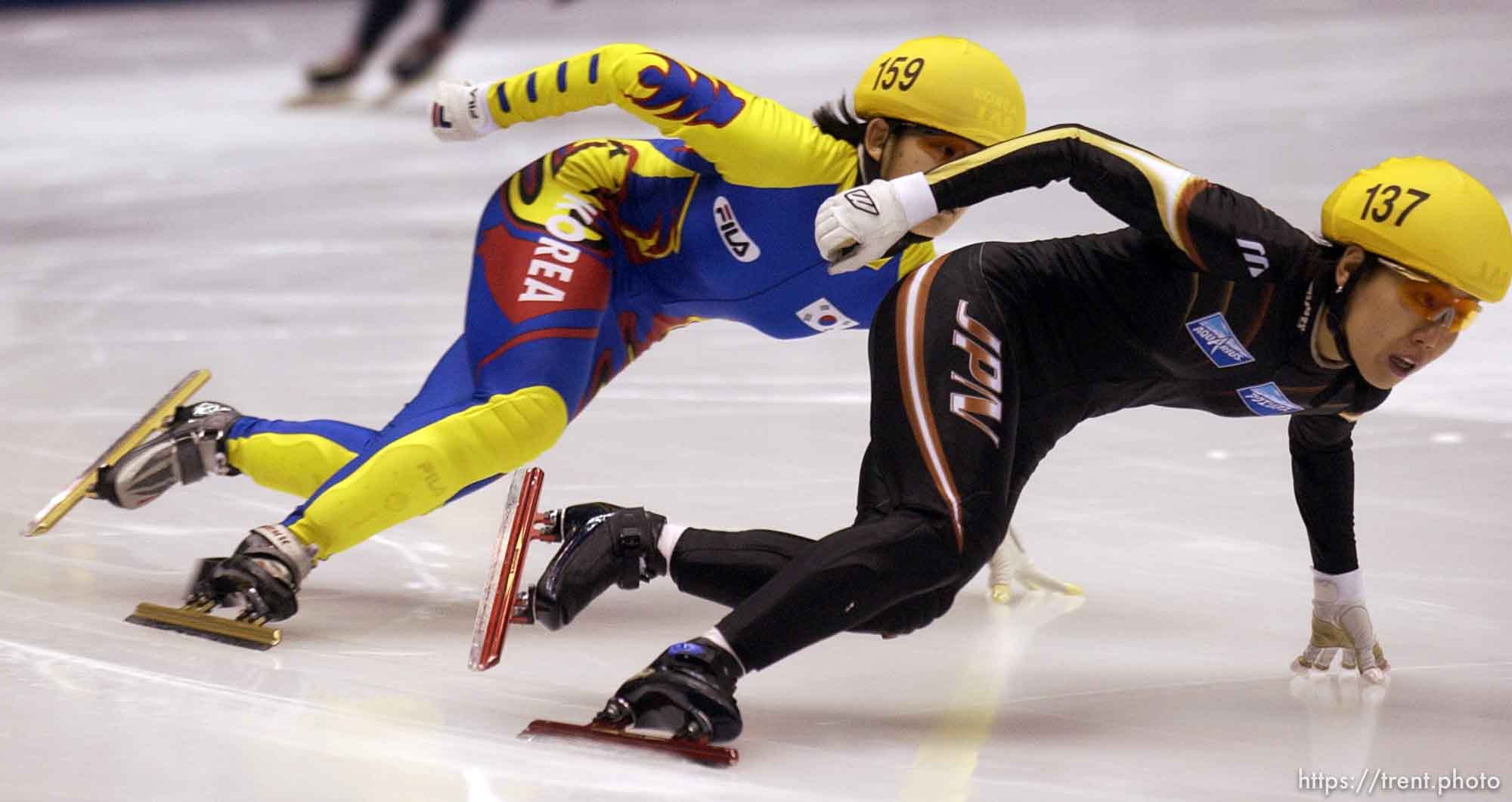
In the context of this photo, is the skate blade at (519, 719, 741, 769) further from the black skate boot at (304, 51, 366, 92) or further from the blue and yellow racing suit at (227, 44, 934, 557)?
the black skate boot at (304, 51, 366, 92)

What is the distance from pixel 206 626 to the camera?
3348mm

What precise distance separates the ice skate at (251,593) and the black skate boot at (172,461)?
46 cm

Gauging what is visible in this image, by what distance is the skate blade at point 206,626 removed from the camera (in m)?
3.31

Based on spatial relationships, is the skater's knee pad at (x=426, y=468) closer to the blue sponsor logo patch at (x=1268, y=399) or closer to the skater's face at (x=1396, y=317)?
the blue sponsor logo patch at (x=1268, y=399)

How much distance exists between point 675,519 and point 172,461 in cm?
110

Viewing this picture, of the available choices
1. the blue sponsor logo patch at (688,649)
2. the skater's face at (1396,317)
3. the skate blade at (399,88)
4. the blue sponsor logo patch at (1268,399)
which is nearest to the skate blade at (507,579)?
the blue sponsor logo patch at (688,649)

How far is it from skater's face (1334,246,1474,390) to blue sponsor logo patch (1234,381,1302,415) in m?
0.15

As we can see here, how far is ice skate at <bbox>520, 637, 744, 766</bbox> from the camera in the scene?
2762 millimetres

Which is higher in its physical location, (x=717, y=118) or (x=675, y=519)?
(x=717, y=118)

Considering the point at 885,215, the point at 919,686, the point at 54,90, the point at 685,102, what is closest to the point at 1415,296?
the point at 885,215

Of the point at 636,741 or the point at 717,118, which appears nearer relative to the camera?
the point at 636,741

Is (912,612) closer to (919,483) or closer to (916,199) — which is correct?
(919,483)

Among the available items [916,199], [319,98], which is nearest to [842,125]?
[916,199]

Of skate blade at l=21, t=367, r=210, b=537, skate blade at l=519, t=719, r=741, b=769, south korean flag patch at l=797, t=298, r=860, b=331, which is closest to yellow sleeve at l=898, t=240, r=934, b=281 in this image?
south korean flag patch at l=797, t=298, r=860, b=331
